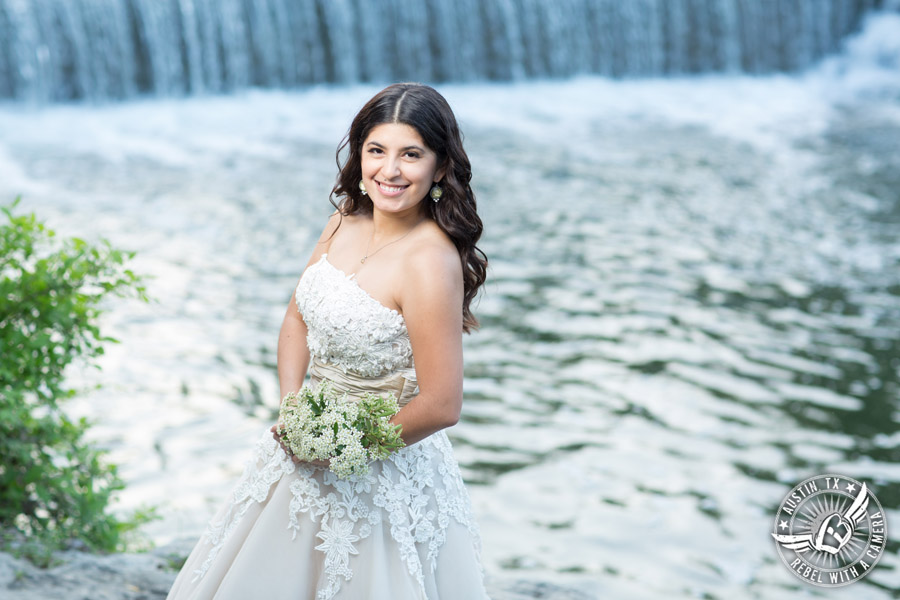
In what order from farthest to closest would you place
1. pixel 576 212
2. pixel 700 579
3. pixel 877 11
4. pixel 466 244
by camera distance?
1. pixel 877 11
2. pixel 576 212
3. pixel 700 579
4. pixel 466 244

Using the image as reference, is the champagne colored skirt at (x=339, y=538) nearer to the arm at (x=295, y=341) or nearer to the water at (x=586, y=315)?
the arm at (x=295, y=341)

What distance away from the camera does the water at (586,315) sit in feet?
18.0

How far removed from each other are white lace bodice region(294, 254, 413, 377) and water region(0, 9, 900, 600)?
1.87 ft

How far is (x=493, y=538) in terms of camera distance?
5270mm

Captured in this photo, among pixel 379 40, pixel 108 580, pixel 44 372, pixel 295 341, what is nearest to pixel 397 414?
pixel 295 341

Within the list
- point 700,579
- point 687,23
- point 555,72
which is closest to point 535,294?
point 700,579

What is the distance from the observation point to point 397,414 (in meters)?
2.58

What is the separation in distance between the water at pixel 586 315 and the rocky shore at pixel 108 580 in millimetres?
696

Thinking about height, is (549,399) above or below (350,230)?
below

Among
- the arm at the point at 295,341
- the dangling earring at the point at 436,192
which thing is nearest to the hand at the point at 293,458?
the arm at the point at 295,341

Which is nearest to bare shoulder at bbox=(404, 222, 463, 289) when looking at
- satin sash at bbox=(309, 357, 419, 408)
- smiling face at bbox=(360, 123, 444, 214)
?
smiling face at bbox=(360, 123, 444, 214)

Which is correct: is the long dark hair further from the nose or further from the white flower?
the white flower

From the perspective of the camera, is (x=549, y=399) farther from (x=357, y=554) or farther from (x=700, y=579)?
(x=357, y=554)

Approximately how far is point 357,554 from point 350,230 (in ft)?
3.05
